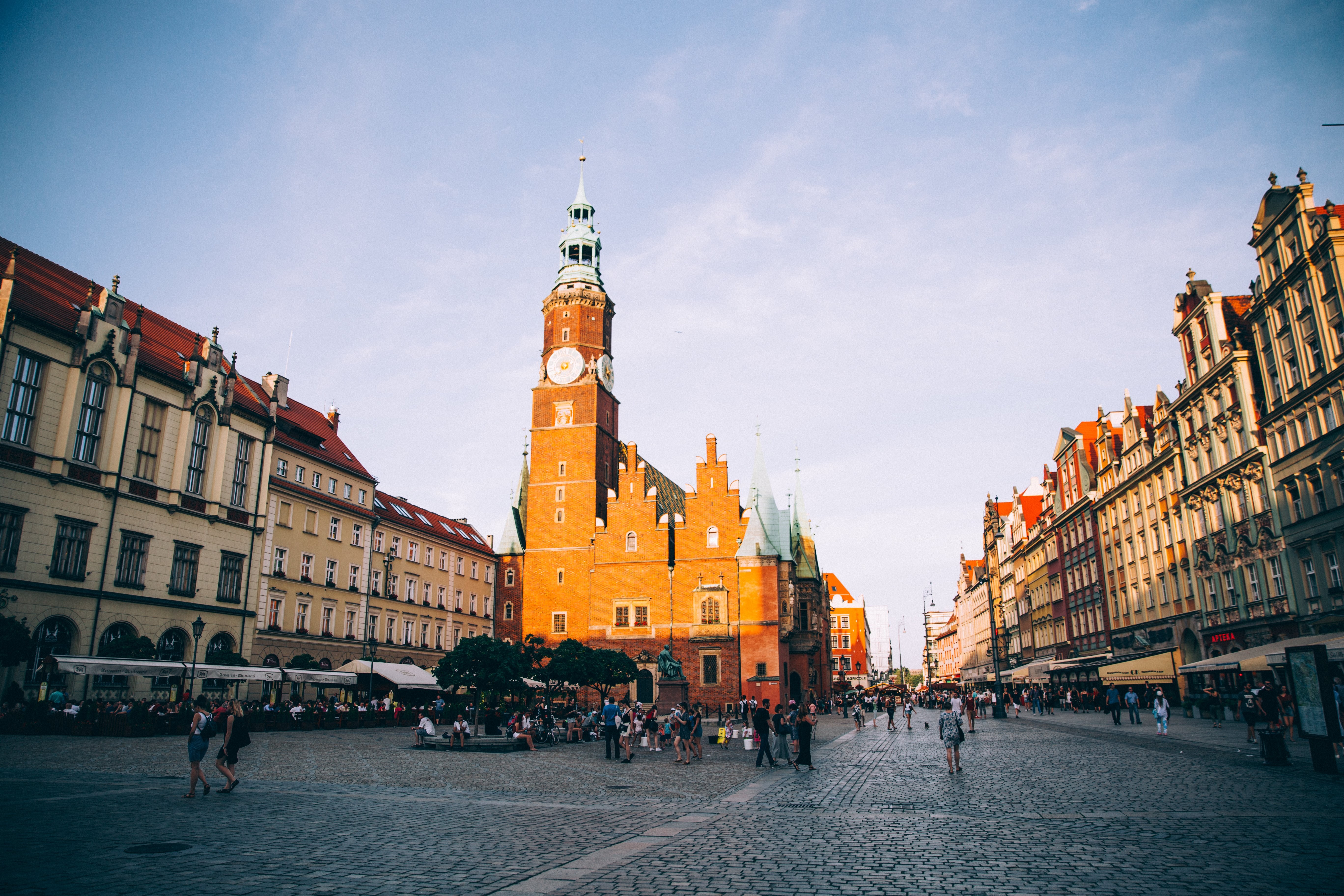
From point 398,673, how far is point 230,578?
32.4 ft

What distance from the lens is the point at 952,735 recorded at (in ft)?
62.2

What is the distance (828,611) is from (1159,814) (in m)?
78.9

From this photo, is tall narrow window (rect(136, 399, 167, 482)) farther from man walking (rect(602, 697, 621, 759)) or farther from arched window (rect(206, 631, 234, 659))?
man walking (rect(602, 697, 621, 759))

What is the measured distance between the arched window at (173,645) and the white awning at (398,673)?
6.94m

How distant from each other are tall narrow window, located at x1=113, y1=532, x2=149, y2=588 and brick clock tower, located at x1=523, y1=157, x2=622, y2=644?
31.4 metres

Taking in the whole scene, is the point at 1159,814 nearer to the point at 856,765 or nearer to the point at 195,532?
the point at 856,765

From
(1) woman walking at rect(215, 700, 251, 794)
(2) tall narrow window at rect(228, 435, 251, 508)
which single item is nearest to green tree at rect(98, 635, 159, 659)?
(2) tall narrow window at rect(228, 435, 251, 508)

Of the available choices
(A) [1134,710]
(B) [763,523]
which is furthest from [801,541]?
(A) [1134,710]

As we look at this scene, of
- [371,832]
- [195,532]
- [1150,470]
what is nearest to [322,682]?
[195,532]

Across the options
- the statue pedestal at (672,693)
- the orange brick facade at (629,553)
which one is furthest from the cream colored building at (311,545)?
the statue pedestal at (672,693)

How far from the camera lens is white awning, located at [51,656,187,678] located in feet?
92.6

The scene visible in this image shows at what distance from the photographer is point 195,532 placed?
39.2 meters

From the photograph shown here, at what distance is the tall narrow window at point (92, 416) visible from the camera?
33875 mm

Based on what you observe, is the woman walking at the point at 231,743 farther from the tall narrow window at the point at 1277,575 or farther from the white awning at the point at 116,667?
the tall narrow window at the point at 1277,575
